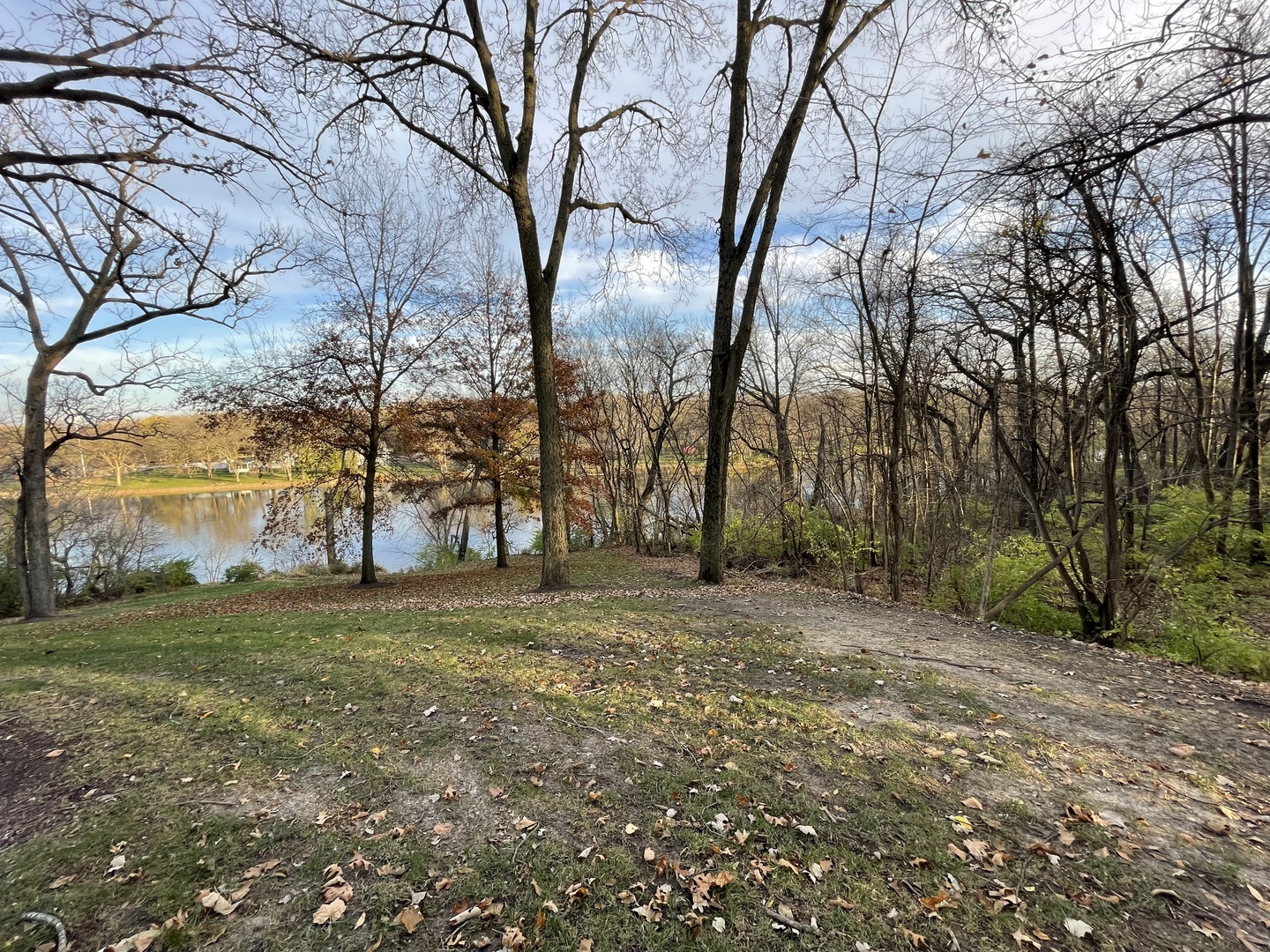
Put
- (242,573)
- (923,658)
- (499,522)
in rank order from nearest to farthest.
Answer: (923,658) → (499,522) → (242,573)

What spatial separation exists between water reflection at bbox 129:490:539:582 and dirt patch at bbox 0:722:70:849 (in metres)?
12.1

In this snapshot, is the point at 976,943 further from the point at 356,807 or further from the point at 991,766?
the point at 356,807

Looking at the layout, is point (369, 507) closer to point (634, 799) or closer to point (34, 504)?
point (34, 504)

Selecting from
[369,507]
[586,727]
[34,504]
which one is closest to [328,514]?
[369,507]

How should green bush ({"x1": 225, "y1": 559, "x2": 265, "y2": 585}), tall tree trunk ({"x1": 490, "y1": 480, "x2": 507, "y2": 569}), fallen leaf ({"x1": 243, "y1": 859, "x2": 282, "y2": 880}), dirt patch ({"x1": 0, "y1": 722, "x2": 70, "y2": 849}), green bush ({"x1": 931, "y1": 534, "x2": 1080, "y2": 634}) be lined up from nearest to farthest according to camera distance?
1. fallen leaf ({"x1": 243, "y1": 859, "x2": 282, "y2": 880})
2. dirt patch ({"x1": 0, "y1": 722, "x2": 70, "y2": 849})
3. green bush ({"x1": 931, "y1": 534, "x2": 1080, "y2": 634})
4. tall tree trunk ({"x1": 490, "y1": 480, "x2": 507, "y2": 569})
5. green bush ({"x1": 225, "y1": 559, "x2": 265, "y2": 585})

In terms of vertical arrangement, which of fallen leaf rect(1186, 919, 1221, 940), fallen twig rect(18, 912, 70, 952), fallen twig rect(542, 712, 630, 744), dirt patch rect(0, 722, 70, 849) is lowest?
fallen leaf rect(1186, 919, 1221, 940)

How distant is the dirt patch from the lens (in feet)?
8.84

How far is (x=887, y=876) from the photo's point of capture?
7.64 ft

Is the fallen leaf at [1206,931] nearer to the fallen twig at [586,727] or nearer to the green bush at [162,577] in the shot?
the fallen twig at [586,727]

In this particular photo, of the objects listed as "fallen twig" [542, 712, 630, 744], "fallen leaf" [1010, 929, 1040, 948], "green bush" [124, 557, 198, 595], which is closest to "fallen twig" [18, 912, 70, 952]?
"fallen twig" [542, 712, 630, 744]

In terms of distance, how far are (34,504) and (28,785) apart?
12217 mm

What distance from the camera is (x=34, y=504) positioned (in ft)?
36.6

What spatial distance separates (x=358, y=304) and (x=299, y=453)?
4.51 meters

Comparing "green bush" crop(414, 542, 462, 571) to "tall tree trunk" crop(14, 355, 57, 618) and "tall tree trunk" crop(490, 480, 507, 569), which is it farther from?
"tall tree trunk" crop(14, 355, 57, 618)
